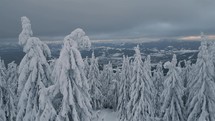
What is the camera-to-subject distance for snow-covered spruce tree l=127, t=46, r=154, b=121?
27578mm

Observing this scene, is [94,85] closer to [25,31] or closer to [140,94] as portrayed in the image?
[140,94]

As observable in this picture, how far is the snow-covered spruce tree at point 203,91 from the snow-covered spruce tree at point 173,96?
5.61 feet

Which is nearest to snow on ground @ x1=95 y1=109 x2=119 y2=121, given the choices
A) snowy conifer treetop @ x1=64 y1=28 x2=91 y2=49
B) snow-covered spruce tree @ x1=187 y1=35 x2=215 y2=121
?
snow-covered spruce tree @ x1=187 y1=35 x2=215 y2=121

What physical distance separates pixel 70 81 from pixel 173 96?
16.8 metres

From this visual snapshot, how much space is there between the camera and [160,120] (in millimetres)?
28766

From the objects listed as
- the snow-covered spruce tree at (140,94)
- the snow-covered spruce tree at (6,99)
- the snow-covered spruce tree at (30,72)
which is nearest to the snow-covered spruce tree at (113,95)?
the snow-covered spruce tree at (140,94)

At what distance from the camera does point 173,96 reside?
26.3m

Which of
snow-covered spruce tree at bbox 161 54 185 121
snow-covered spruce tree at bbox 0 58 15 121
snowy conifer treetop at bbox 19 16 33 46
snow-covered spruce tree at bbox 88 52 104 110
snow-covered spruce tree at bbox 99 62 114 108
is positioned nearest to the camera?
snowy conifer treetop at bbox 19 16 33 46

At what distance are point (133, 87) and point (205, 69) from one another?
8.69 metres

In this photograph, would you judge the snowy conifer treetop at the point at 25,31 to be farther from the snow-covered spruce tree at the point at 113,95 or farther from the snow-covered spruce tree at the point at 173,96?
the snow-covered spruce tree at the point at 113,95

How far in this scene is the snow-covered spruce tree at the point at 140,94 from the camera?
2758 centimetres

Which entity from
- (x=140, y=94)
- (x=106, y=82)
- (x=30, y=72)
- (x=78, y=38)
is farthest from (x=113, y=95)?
(x=78, y=38)

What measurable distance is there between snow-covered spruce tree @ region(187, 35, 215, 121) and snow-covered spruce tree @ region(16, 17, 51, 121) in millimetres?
15762

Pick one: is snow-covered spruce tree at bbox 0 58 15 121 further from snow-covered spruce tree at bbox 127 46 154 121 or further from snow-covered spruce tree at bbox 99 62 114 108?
snow-covered spruce tree at bbox 99 62 114 108
